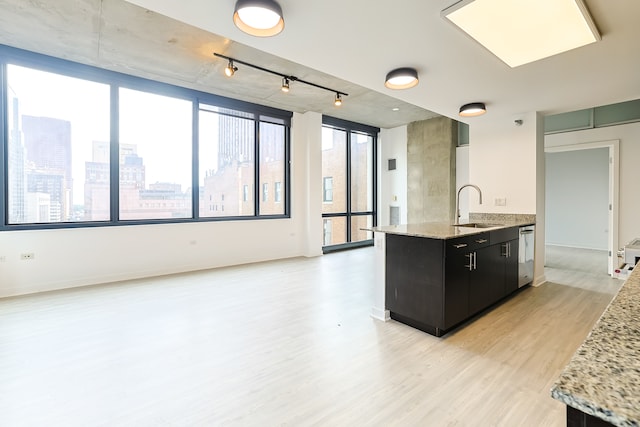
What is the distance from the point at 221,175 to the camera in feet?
18.4

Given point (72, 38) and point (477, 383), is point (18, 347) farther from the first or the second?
point (477, 383)

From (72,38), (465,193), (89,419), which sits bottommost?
(89,419)

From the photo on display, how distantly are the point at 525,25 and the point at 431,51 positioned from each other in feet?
2.15

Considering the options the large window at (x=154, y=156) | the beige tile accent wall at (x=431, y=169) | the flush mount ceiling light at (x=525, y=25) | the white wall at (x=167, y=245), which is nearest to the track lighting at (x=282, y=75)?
the white wall at (x=167, y=245)

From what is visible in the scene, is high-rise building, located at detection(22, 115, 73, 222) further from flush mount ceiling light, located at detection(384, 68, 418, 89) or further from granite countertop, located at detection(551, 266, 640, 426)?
granite countertop, located at detection(551, 266, 640, 426)

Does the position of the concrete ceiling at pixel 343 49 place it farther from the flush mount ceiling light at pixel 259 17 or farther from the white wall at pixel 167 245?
the white wall at pixel 167 245

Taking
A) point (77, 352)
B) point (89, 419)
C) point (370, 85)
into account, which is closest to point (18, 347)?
point (77, 352)

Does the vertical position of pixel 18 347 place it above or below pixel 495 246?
below

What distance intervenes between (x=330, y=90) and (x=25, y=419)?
16.3ft

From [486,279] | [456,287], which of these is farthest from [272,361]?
[486,279]

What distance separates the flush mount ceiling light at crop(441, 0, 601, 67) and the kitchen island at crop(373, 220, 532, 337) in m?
1.59

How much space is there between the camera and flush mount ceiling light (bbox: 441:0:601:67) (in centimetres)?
199

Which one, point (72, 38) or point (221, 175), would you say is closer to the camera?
point (72, 38)

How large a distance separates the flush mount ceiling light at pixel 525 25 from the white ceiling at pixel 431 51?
0.07 metres
